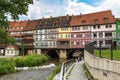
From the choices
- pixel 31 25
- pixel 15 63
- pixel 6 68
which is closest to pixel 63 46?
pixel 31 25

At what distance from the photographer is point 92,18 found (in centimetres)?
7300

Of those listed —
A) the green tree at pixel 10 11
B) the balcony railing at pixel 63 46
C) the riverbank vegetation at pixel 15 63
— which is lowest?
the riverbank vegetation at pixel 15 63

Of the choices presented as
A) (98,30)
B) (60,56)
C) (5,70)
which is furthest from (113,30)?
(5,70)

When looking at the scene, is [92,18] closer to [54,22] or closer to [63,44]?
[63,44]

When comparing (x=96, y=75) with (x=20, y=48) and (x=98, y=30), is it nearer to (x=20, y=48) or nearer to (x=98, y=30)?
(x=98, y=30)

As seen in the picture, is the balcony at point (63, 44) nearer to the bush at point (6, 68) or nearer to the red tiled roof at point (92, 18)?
the red tiled roof at point (92, 18)

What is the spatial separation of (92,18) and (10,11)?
50.0 meters

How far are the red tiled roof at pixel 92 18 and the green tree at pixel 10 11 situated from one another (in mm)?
44321

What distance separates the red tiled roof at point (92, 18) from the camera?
68.8 metres

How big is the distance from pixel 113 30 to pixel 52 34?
23499 mm

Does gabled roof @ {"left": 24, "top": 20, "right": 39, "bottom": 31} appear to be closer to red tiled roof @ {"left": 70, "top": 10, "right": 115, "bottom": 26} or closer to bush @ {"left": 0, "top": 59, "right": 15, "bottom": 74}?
red tiled roof @ {"left": 70, "top": 10, "right": 115, "bottom": 26}

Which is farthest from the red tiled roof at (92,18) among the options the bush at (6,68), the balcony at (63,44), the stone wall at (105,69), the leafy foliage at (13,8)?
the stone wall at (105,69)

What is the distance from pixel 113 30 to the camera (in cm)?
6581

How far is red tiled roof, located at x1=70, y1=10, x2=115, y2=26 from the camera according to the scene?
68.8 meters
